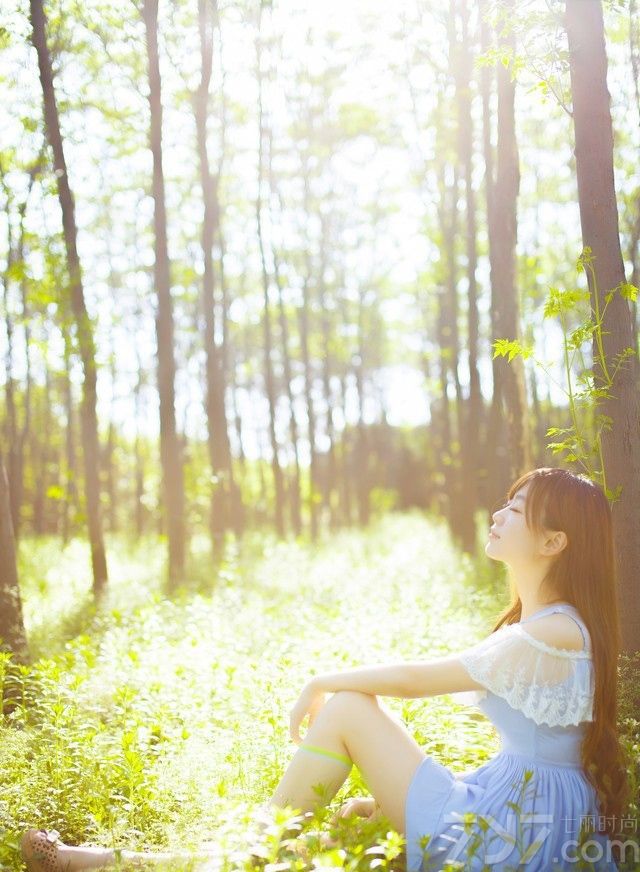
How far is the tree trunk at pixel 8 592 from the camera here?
612cm

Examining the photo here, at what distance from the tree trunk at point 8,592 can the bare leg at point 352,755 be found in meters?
3.57

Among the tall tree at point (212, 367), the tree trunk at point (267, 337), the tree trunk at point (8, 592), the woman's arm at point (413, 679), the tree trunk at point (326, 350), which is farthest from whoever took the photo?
the tree trunk at point (326, 350)

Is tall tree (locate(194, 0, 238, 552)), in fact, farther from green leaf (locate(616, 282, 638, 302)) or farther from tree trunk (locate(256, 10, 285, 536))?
green leaf (locate(616, 282, 638, 302))

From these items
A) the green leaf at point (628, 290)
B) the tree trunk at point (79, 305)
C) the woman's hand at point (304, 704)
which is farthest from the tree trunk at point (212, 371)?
the woman's hand at point (304, 704)

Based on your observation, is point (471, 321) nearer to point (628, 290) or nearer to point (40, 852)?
point (628, 290)

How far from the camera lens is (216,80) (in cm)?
1438

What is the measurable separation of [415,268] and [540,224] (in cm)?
437

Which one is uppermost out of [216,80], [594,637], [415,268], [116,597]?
[216,80]

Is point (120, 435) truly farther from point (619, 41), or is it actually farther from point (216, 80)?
point (619, 41)

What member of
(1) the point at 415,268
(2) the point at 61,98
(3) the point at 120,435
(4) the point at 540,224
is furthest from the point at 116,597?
(3) the point at 120,435

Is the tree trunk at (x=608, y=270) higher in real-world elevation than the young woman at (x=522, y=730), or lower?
higher

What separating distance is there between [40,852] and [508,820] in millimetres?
1915

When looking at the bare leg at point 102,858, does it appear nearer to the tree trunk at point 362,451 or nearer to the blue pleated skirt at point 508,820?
the blue pleated skirt at point 508,820

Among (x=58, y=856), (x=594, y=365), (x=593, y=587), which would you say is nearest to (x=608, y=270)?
(x=594, y=365)
